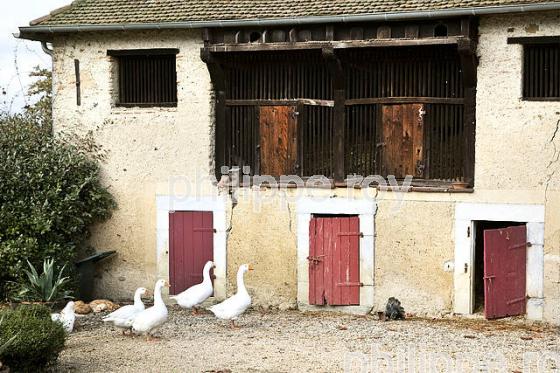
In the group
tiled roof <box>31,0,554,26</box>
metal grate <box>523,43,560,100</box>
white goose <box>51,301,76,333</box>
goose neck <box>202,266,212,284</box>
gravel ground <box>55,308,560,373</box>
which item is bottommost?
gravel ground <box>55,308,560,373</box>

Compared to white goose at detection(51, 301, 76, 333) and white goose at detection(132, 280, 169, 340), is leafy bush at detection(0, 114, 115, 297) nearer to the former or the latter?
white goose at detection(51, 301, 76, 333)

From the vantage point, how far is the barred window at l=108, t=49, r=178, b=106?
16547mm

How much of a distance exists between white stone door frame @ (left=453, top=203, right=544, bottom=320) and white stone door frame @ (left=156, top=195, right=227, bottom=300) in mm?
4175

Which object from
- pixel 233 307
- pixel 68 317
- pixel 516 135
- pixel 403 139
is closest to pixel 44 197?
pixel 68 317

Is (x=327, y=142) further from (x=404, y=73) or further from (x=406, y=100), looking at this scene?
(x=404, y=73)

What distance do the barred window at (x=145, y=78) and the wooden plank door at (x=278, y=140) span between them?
176 cm

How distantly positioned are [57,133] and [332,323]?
641cm

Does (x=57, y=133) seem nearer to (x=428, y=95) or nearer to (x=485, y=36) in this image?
(x=428, y=95)

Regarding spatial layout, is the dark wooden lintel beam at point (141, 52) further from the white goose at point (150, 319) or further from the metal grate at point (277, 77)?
the white goose at point (150, 319)

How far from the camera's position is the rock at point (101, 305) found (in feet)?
51.5

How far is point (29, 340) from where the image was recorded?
10.6m

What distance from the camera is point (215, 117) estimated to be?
16.3 m

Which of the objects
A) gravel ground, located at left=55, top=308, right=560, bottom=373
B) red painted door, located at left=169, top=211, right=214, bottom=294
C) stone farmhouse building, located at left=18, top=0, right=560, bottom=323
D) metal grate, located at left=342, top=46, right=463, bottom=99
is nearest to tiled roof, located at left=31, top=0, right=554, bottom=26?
A: stone farmhouse building, located at left=18, top=0, right=560, bottom=323

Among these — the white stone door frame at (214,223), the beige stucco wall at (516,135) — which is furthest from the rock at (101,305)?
the beige stucco wall at (516,135)
